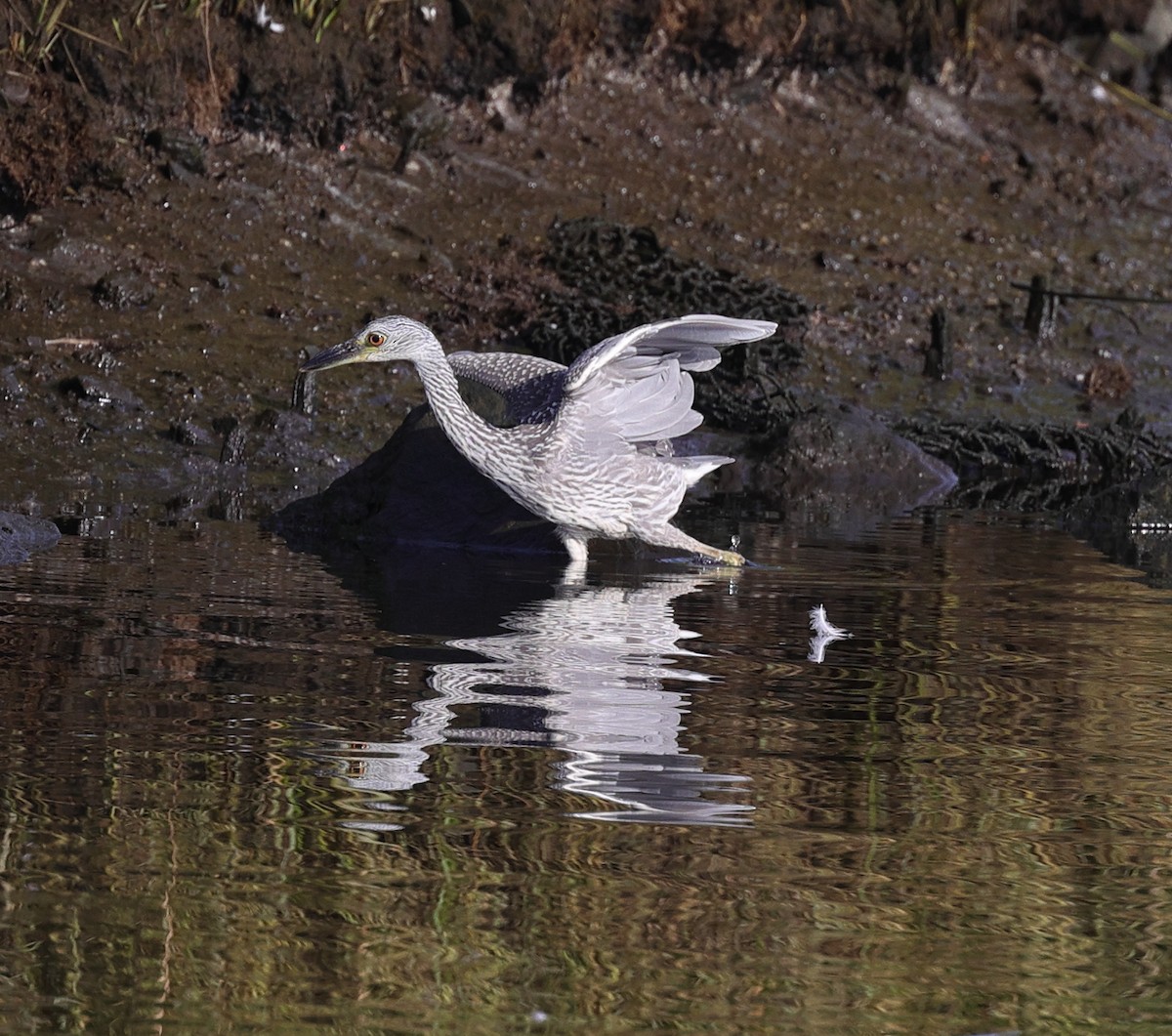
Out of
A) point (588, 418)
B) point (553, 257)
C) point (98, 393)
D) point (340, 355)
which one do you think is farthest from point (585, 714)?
point (553, 257)

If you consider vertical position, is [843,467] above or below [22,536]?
above

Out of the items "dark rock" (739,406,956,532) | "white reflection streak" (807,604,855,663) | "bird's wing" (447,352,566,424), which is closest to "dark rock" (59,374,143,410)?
"bird's wing" (447,352,566,424)

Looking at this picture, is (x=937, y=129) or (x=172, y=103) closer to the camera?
(x=172, y=103)

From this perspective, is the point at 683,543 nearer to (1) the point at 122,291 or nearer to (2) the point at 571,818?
(2) the point at 571,818

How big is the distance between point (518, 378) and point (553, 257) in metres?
5.84

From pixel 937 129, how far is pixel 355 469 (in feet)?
34.1

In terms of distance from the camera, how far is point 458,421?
8.29m

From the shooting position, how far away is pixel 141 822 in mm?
3941

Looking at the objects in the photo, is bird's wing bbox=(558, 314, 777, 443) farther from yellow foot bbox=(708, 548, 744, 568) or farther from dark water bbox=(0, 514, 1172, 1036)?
dark water bbox=(0, 514, 1172, 1036)

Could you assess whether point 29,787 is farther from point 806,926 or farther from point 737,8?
point 737,8

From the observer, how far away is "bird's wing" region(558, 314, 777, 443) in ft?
27.6

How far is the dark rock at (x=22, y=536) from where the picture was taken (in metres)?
8.10

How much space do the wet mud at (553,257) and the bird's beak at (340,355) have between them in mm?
1917

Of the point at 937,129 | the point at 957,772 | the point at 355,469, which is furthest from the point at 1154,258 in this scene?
the point at 957,772
